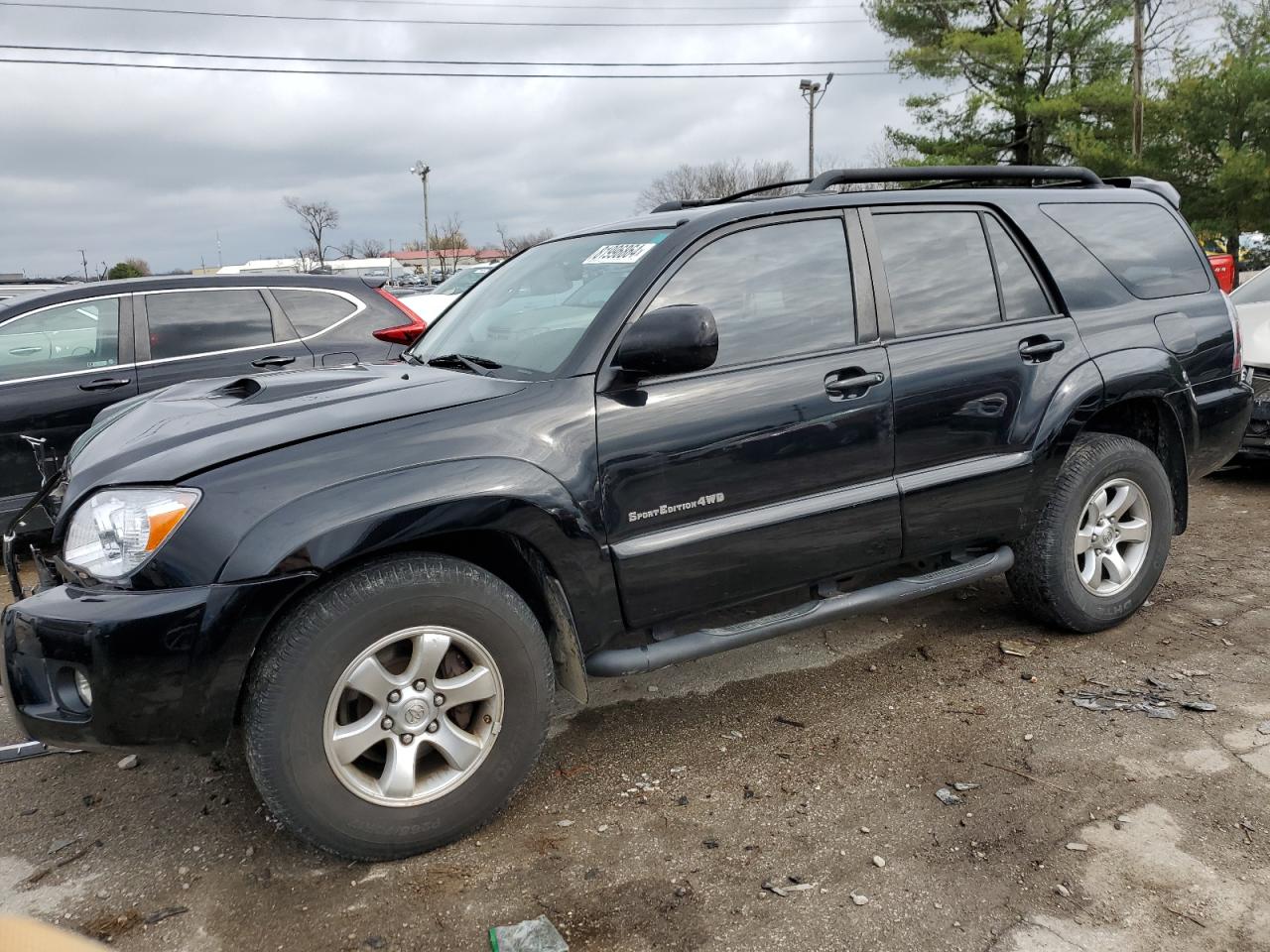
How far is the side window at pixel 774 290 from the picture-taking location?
122 inches

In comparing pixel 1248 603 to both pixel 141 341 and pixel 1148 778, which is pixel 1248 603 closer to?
pixel 1148 778

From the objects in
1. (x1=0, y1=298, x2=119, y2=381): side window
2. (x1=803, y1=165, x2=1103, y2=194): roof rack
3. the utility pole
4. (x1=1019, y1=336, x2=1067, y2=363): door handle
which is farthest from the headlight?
the utility pole

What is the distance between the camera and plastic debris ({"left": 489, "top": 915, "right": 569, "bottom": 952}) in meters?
2.27

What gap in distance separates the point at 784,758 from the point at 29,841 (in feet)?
7.53

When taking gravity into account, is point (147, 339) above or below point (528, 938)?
above

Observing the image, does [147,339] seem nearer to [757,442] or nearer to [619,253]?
[619,253]

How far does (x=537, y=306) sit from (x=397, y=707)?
60.2 inches

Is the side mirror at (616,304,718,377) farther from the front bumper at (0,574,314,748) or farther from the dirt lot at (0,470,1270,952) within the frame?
the dirt lot at (0,470,1270,952)

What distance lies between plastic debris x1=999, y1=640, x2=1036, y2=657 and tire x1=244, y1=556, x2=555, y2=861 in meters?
2.12

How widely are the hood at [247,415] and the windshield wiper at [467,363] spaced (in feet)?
0.22

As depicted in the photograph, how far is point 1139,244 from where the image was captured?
13.4 feet

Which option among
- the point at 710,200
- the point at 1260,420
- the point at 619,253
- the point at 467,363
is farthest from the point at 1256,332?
the point at 467,363

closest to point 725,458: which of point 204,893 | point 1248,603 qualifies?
point 204,893

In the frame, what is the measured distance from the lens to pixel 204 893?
254cm
